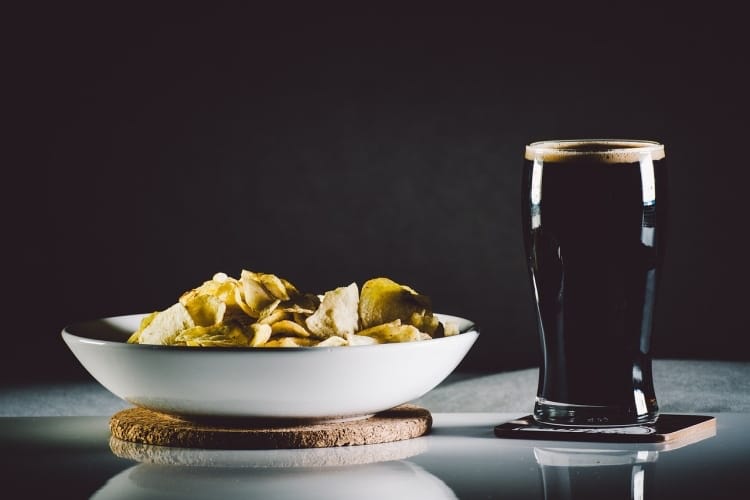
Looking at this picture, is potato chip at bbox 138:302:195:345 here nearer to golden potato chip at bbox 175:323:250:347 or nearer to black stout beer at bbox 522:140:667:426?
golden potato chip at bbox 175:323:250:347

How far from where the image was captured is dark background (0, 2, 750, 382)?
9.23ft

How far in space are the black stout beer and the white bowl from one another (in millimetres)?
99

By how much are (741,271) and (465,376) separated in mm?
696

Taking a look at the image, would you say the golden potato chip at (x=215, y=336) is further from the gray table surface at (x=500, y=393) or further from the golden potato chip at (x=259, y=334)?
the gray table surface at (x=500, y=393)

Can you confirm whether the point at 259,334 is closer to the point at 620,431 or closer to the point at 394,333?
the point at 394,333

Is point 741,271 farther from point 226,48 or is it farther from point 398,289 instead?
point 398,289

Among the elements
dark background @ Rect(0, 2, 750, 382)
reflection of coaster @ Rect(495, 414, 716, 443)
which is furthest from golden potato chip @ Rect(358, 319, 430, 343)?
dark background @ Rect(0, 2, 750, 382)

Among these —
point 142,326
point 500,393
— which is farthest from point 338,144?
point 142,326

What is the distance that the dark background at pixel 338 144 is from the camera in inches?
111

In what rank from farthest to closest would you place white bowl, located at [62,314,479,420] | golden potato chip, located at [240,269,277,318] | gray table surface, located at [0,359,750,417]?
gray table surface, located at [0,359,750,417], golden potato chip, located at [240,269,277,318], white bowl, located at [62,314,479,420]

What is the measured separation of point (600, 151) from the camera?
3.49ft

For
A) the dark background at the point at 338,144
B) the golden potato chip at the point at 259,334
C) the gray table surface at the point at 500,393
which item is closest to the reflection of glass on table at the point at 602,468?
the golden potato chip at the point at 259,334

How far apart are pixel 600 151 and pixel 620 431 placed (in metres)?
0.23

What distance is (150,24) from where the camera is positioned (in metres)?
3.00
